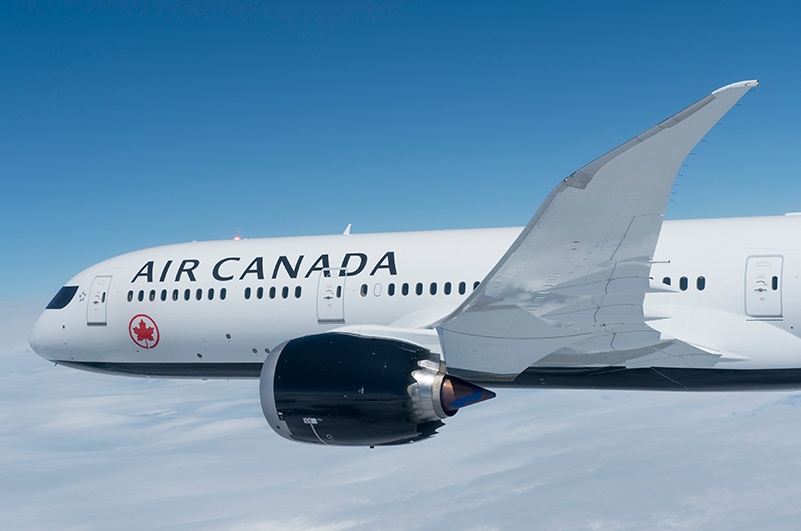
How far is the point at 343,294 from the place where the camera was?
14.5 metres

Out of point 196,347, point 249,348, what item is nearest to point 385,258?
point 249,348

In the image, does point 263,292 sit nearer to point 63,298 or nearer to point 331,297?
point 331,297

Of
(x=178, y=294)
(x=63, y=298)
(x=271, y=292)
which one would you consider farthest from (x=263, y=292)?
(x=63, y=298)

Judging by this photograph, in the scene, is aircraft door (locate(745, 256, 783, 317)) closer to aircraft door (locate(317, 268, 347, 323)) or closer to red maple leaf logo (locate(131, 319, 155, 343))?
aircraft door (locate(317, 268, 347, 323))

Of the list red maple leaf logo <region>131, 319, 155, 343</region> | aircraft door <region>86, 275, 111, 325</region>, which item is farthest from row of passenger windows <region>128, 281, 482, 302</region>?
aircraft door <region>86, 275, 111, 325</region>

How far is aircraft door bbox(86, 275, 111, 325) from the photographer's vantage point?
16562 mm

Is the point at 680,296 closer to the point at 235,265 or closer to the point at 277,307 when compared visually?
the point at 277,307

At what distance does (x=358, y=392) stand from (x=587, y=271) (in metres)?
3.80

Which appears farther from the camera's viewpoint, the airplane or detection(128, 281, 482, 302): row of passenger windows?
detection(128, 281, 482, 302): row of passenger windows

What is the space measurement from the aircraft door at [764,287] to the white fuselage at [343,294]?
18 mm

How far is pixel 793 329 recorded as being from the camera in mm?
11469

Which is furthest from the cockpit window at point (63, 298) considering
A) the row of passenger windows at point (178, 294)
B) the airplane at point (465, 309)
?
the row of passenger windows at point (178, 294)

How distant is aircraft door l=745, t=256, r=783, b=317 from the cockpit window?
583 inches

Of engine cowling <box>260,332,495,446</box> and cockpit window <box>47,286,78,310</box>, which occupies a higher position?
cockpit window <box>47,286,78,310</box>
